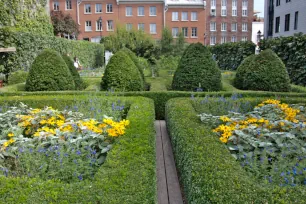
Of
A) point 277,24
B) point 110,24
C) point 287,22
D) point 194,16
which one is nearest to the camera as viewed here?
point 287,22

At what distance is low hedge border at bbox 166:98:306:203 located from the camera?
6.91 feet

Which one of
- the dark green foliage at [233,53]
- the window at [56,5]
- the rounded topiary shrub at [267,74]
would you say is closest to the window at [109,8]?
the window at [56,5]

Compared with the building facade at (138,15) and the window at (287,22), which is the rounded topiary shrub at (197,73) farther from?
the building facade at (138,15)

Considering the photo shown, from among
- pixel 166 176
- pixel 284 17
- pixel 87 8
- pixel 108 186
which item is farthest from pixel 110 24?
pixel 108 186

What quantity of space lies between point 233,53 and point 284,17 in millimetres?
10866

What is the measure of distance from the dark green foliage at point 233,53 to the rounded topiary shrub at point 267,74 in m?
8.13

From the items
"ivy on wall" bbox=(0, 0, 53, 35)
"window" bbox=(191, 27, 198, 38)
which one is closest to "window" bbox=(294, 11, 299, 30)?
"ivy on wall" bbox=(0, 0, 53, 35)

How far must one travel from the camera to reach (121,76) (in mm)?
7352

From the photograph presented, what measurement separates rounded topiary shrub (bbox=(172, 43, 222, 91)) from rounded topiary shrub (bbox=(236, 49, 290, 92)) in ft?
3.11

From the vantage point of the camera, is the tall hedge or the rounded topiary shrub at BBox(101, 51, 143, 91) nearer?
the rounded topiary shrub at BBox(101, 51, 143, 91)

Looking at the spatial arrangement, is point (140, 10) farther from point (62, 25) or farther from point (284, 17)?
point (284, 17)

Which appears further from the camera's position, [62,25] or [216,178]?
[62,25]

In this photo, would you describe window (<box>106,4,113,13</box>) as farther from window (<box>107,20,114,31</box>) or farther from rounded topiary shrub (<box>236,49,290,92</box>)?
rounded topiary shrub (<box>236,49,290,92</box>)

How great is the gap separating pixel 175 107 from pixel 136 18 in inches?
1423
